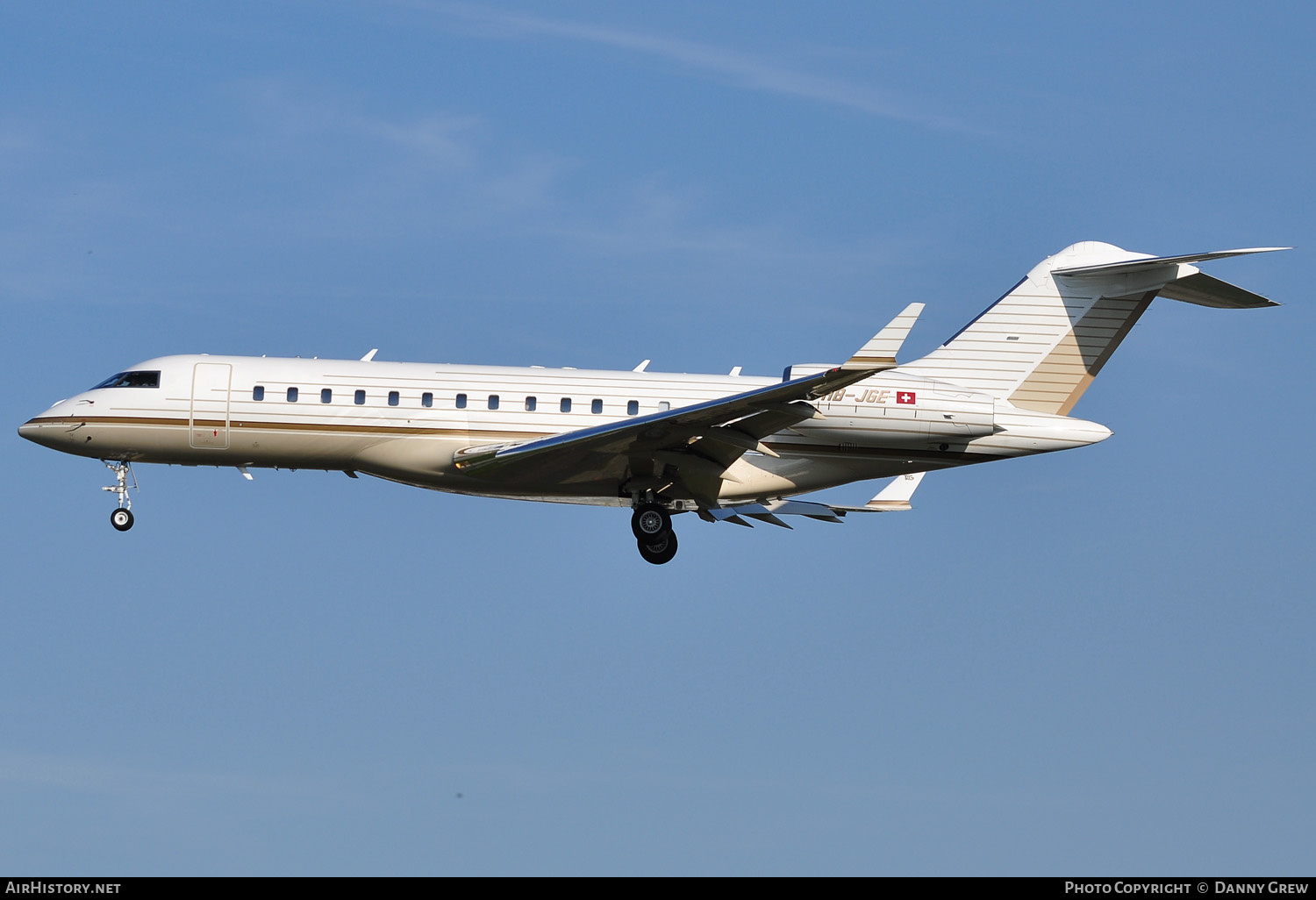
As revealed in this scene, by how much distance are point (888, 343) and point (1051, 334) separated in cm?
640

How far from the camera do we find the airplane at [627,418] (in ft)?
83.7

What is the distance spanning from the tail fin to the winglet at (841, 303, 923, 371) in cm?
532

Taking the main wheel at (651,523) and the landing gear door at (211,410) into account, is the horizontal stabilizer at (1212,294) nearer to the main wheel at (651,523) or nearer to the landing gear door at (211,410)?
the main wheel at (651,523)

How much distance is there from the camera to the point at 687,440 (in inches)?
989

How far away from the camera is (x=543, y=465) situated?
83.3 feet

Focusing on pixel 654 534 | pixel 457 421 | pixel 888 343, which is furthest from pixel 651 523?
pixel 888 343

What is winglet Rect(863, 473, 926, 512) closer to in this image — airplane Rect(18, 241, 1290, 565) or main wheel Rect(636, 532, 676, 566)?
airplane Rect(18, 241, 1290, 565)

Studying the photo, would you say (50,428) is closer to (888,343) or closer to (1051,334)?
(888,343)

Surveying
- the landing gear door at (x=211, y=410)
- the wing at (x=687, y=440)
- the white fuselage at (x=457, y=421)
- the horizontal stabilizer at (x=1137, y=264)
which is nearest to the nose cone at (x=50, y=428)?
the white fuselage at (x=457, y=421)

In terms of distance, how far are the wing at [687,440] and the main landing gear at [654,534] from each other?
419mm
